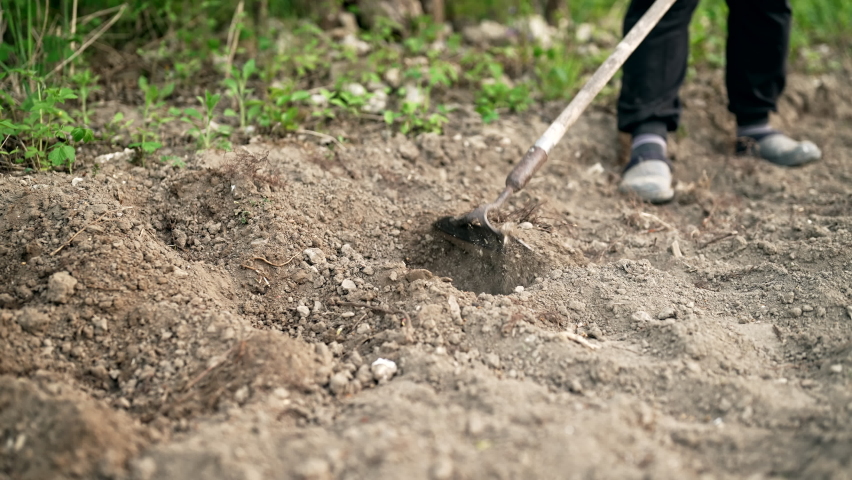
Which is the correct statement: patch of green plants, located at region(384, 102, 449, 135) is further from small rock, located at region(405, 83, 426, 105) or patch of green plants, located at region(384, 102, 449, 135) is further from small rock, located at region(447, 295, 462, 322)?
small rock, located at region(447, 295, 462, 322)

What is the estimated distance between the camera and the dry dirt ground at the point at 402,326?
57.7 inches

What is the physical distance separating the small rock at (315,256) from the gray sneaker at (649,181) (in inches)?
58.7

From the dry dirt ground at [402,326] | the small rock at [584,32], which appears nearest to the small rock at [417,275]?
the dry dirt ground at [402,326]

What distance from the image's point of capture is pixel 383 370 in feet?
5.87

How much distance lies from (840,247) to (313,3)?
10.5ft

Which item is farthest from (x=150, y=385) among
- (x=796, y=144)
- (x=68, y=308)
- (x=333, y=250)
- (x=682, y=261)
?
(x=796, y=144)

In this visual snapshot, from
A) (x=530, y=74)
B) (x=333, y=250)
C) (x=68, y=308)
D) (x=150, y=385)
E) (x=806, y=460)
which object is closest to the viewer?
(x=806, y=460)

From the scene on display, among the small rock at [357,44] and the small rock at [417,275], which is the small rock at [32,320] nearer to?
the small rock at [417,275]

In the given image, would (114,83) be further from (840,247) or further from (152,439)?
(840,247)

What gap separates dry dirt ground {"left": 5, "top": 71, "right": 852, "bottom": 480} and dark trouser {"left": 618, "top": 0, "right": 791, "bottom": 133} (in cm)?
43

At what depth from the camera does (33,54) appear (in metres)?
2.86

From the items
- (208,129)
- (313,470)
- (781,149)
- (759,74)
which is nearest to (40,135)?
(208,129)

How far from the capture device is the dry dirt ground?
4.81 ft

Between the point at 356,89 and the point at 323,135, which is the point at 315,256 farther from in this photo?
the point at 356,89
